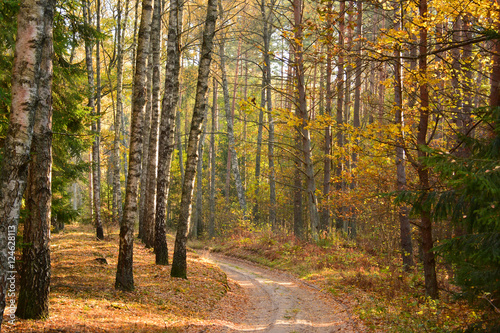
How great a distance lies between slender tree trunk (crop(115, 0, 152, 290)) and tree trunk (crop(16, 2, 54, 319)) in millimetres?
2427

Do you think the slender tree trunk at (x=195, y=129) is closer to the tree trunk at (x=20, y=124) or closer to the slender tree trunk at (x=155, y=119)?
the slender tree trunk at (x=155, y=119)

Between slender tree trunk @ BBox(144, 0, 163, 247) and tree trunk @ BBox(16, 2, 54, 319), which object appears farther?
slender tree trunk @ BBox(144, 0, 163, 247)

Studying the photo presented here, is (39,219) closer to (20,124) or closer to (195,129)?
(20,124)

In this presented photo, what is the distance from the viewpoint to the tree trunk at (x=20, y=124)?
443 cm

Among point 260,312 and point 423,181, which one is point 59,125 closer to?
point 260,312

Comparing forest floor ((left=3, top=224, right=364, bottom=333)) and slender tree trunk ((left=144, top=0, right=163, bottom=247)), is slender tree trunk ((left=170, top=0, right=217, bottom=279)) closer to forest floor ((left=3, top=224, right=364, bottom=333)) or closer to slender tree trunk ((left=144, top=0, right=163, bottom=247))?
forest floor ((left=3, top=224, right=364, bottom=333))

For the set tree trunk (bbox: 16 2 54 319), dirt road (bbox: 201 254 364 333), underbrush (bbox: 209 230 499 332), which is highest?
tree trunk (bbox: 16 2 54 319)

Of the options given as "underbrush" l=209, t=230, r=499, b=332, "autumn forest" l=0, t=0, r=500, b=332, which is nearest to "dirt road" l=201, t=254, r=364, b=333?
"autumn forest" l=0, t=0, r=500, b=332

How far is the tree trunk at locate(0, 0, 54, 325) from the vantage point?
4430 millimetres

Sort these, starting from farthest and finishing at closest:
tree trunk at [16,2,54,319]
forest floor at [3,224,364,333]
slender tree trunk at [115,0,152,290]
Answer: slender tree trunk at [115,0,152,290] < forest floor at [3,224,364,333] < tree trunk at [16,2,54,319]

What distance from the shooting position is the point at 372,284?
10523mm

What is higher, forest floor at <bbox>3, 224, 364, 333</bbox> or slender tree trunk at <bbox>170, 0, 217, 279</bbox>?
slender tree trunk at <bbox>170, 0, 217, 279</bbox>

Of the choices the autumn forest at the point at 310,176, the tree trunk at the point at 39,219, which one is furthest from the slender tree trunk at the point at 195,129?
the tree trunk at the point at 39,219

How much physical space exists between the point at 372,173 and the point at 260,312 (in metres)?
5.85
